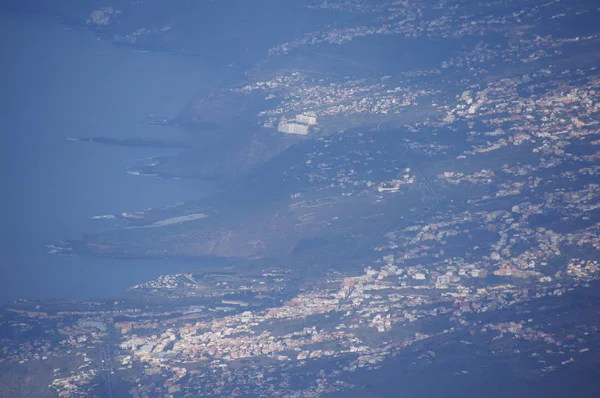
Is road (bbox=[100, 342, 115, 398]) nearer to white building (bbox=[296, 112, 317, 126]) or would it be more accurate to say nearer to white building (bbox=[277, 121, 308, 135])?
white building (bbox=[277, 121, 308, 135])

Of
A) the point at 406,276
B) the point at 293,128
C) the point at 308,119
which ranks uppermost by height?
the point at 308,119

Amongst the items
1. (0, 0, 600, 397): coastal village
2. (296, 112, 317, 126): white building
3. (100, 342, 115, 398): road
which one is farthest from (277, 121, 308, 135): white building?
(100, 342, 115, 398): road

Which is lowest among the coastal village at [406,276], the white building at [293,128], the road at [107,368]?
the road at [107,368]

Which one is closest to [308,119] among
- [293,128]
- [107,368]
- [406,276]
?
[293,128]

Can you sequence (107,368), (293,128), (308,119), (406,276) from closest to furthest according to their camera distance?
(107,368) → (406,276) → (293,128) → (308,119)

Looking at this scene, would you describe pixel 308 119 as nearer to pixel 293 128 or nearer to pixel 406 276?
pixel 293 128

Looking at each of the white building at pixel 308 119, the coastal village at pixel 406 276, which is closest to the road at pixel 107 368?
the coastal village at pixel 406 276

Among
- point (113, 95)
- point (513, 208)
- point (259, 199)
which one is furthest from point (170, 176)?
point (513, 208)

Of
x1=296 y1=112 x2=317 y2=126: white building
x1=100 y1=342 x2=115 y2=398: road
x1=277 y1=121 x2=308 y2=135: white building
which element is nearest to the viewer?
x1=100 y1=342 x2=115 y2=398: road

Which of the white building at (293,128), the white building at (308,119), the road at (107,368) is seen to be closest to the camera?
the road at (107,368)

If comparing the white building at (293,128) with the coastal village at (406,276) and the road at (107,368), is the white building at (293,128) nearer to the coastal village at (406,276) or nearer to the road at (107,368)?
the coastal village at (406,276)

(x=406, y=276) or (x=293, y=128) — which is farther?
(x=293, y=128)
